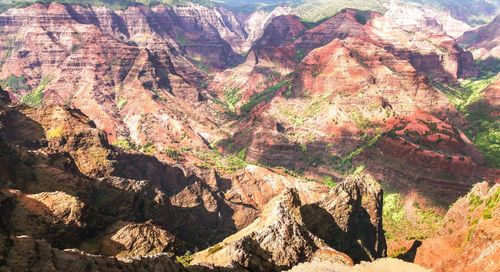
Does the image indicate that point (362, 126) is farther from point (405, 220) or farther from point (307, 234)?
point (307, 234)

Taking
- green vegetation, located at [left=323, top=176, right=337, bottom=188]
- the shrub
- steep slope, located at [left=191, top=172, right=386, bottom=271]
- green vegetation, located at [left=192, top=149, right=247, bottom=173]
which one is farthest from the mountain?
green vegetation, located at [left=323, top=176, right=337, bottom=188]

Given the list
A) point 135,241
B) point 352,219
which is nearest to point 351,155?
point 352,219

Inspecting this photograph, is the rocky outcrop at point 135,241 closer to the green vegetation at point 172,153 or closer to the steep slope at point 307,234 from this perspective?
the steep slope at point 307,234

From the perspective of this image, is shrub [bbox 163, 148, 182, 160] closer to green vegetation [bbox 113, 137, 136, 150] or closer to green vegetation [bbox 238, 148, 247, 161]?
green vegetation [bbox 113, 137, 136, 150]

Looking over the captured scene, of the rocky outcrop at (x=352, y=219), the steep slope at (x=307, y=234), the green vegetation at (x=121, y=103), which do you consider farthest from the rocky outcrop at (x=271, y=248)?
the green vegetation at (x=121, y=103)

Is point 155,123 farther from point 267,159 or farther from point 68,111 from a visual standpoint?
point 68,111

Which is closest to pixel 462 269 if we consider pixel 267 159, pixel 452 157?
pixel 452 157

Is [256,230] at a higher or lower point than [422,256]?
higher

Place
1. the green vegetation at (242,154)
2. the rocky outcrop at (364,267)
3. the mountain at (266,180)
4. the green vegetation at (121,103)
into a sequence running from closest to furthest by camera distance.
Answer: the rocky outcrop at (364,267) → the mountain at (266,180) → the green vegetation at (242,154) → the green vegetation at (121,103)
